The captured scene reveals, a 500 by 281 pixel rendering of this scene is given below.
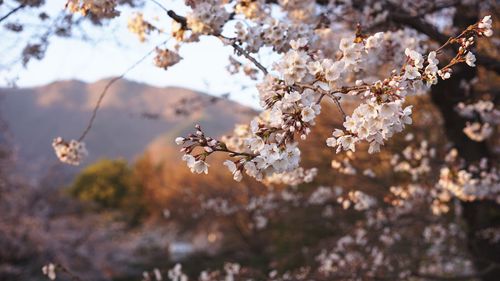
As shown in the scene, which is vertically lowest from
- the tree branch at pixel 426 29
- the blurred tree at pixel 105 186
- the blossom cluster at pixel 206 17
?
the blurred tree at pixel 105 186

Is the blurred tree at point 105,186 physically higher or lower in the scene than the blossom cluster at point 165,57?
lower

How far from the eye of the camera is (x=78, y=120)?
6819 cm

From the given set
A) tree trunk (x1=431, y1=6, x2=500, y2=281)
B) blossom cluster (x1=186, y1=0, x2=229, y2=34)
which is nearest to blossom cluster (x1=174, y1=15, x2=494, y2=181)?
blossom cluster (x1=186, y1=0, x2=229, y2=34)

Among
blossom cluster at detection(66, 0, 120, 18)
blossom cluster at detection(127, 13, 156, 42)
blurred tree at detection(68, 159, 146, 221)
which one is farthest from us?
blurred tree at detection(68, 159, 146, 221)

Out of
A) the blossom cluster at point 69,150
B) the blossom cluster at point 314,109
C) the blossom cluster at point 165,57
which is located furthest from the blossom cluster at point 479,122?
the blossom cluster at point 69,150

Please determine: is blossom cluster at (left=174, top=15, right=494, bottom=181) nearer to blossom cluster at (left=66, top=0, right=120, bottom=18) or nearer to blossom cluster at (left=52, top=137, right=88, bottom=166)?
blossom cluster at (left=66, top=0, right=120, bottom=18)

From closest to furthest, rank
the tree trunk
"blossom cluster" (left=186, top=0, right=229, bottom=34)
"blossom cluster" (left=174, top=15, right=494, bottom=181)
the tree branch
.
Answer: "blossom cluster" (left=174, top=15, right=494, bottom=181), "blossom cluster" (left=186, top=0, right=229, bottom=34), the tree branch, the tree trunk

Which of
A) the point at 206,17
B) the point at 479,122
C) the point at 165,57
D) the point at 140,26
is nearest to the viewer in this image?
the point at 206,17

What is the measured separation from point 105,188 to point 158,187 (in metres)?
7.23

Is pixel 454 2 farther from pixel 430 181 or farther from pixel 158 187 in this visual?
pixel 158 187

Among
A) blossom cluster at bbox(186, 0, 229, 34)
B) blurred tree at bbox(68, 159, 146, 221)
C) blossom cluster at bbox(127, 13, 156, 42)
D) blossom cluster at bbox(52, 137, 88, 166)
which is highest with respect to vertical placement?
blossom cluster at bbox(186, 0, 229, 34)

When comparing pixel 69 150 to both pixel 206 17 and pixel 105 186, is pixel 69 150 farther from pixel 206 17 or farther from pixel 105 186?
Answer: pixel 105 186

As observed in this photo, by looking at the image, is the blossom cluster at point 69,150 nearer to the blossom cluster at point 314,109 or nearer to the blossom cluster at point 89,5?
the blossom cluster at point 89,5

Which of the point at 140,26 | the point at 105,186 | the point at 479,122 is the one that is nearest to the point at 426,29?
the point at 140,26
